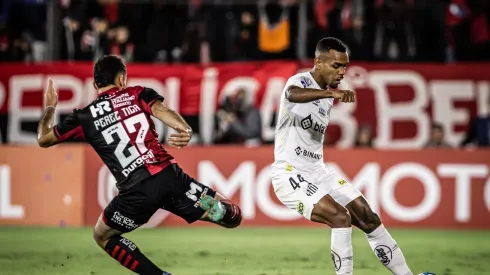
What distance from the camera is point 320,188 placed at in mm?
8188

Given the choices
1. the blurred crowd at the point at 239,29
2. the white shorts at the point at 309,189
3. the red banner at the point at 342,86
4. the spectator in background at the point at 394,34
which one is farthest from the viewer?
the spectator in background at the point at 394,34

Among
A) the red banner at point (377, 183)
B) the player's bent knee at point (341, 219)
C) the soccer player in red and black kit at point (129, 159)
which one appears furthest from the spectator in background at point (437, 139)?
the soccer player in red and black kit at point (129, 159)

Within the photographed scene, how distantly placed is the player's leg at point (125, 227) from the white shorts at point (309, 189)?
1.22 m

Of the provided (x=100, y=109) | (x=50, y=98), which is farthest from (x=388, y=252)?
(x=50, y=98)

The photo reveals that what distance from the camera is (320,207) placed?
7.96m

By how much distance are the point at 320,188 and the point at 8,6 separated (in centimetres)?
1146

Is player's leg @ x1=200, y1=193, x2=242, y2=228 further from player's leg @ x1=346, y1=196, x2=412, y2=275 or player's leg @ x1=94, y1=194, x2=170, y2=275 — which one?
player's leg @ x1=346, y1=196, x2=412, y2=275

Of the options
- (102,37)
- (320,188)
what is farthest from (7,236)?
(320,188)

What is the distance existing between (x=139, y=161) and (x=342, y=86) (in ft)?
31.4

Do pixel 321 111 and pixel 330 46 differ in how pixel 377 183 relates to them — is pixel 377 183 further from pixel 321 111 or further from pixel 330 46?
pixel 330 46

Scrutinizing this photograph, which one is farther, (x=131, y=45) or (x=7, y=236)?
(x=131, y=45)

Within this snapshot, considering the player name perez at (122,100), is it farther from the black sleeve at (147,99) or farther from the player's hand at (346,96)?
the player's hand at (346,96)

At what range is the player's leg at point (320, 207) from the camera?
25.8 feet

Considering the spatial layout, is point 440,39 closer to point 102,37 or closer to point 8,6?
point 102,37
